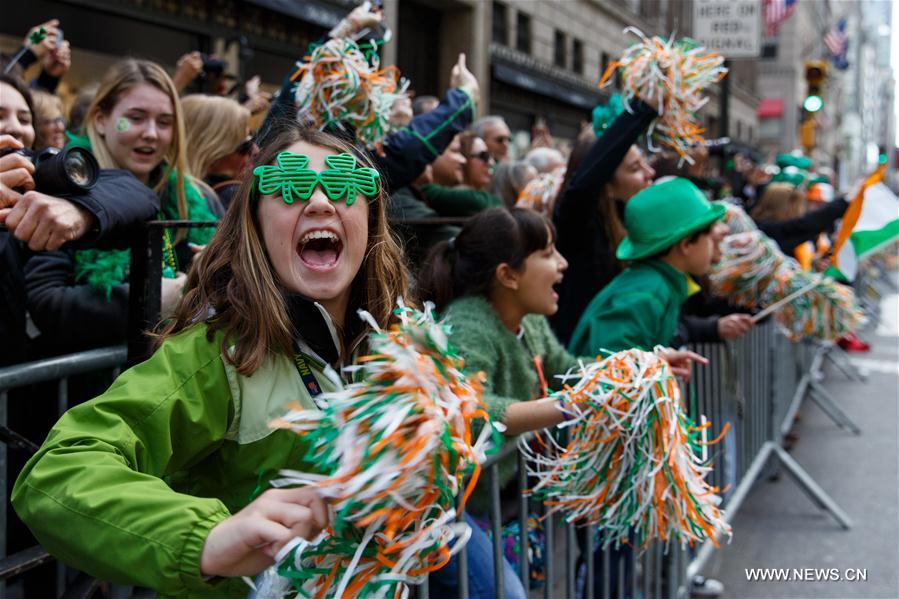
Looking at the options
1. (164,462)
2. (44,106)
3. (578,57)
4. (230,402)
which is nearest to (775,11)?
(578,57)

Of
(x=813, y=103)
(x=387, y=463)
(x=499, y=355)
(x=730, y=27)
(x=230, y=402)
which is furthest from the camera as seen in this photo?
(x=813, y=103)

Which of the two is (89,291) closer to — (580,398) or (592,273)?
(580,398)

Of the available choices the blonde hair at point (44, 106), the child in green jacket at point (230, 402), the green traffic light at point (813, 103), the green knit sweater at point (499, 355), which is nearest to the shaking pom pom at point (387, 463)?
the child in green jacket at point (230, 402)

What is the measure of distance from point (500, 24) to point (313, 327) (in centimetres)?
1620

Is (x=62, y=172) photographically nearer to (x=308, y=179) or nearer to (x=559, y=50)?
(x=308, y=179)

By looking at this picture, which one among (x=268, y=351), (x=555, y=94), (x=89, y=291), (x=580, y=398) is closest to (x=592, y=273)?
(x=580, y=398)

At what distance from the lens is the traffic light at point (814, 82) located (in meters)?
12.8

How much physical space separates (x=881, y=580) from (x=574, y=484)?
2.84 metres

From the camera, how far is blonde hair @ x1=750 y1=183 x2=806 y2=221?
789cm

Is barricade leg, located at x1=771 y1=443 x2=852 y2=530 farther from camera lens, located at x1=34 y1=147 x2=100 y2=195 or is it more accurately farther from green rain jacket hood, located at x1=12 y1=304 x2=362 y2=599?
camera lens, located at x1=34 y1=147 x2=100 y2=195

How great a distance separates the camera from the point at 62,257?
2809 millimetres

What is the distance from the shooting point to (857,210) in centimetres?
490

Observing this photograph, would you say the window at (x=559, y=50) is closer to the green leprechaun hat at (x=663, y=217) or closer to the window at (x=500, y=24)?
the window at (x=500, y=24)

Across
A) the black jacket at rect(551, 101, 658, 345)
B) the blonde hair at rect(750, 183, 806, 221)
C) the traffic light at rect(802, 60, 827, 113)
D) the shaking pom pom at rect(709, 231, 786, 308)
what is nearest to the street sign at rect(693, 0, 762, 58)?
the blonde hair at rect(750, 183, 806, 221)
